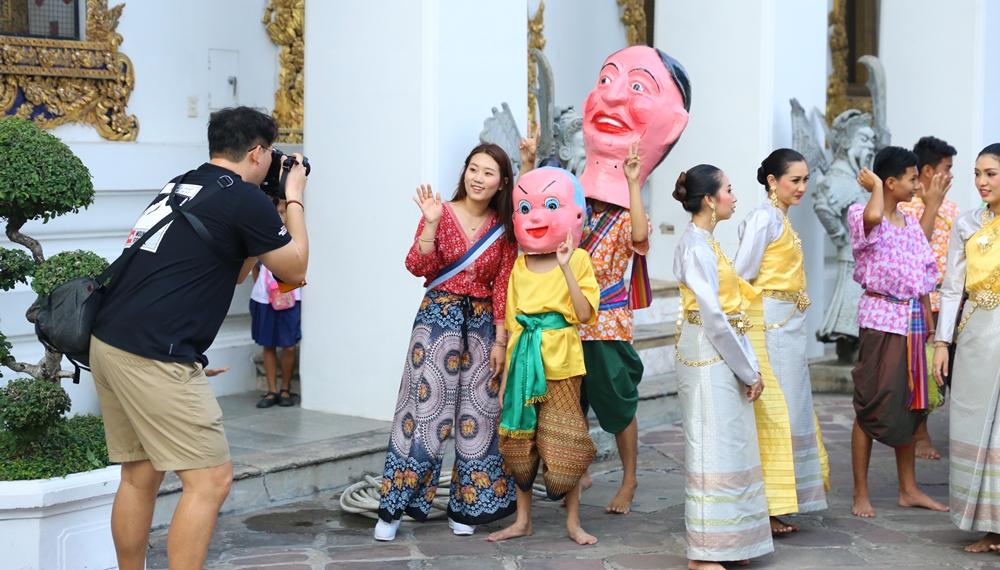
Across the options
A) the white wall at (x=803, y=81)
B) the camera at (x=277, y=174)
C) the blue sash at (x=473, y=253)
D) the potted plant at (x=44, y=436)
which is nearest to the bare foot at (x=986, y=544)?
the blue sash at (x=473, y=253)

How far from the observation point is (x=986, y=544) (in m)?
4.73

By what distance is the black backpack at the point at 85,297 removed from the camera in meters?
3.59

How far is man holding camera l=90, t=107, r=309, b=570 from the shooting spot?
11.8ft

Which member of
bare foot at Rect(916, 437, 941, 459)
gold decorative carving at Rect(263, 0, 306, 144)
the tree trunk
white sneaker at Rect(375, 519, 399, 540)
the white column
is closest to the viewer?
the tree trunk

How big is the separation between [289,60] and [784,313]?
153 inches

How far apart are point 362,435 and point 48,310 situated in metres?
2.43

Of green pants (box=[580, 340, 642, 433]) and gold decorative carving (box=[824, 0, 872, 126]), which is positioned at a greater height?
gold decorative carving (box=[824, 0, 872, 126])

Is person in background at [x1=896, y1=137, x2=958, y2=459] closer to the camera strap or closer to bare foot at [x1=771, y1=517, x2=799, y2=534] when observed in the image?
bare foot at [x1=771, y1=517, x2=799, y2=534]

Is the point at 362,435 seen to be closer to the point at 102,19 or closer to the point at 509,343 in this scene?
the point at 509,343

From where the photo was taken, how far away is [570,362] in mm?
4629

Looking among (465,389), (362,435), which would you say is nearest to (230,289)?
(465,389)

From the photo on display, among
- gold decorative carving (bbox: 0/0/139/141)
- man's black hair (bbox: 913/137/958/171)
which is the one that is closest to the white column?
gold decorative carving (bbox: 0/0/139/141)

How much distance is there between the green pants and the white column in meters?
1.21

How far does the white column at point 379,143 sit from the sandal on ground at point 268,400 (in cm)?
31
